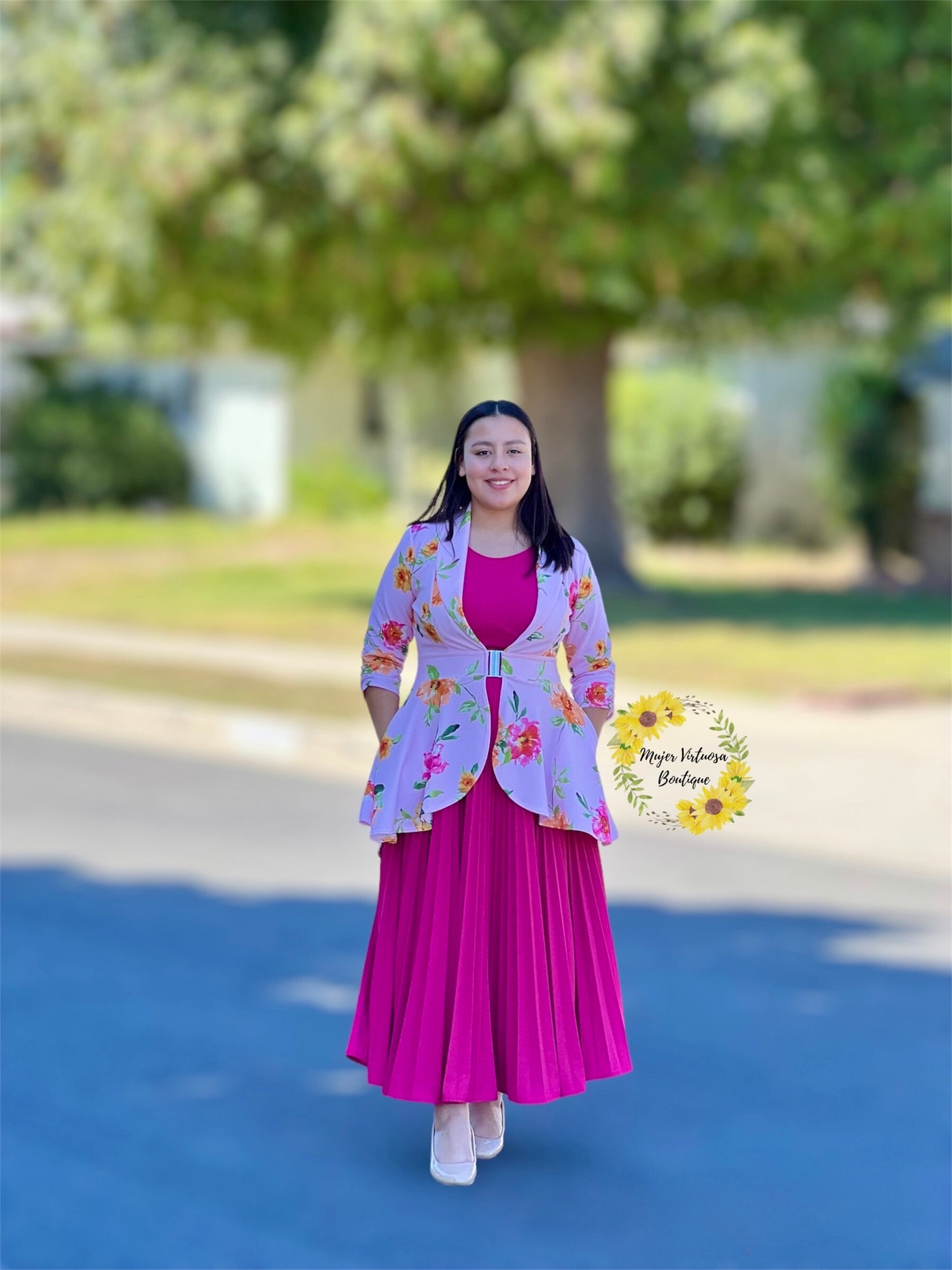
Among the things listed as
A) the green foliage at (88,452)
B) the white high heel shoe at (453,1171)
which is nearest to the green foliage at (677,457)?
the green foliage at (88,452)

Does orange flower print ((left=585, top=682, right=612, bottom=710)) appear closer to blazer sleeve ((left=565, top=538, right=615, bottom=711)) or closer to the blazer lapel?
blazer sleeve ((left=565, top=538, right=615, bottom=711))

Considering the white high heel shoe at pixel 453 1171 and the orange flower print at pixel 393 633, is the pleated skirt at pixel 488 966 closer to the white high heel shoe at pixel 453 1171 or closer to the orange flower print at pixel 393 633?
the white high heel shoe at pixel 453 1171

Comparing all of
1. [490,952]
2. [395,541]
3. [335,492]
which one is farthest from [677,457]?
[490,952]

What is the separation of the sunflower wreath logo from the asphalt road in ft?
3.07

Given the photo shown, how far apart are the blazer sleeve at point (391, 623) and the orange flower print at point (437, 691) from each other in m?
0.08

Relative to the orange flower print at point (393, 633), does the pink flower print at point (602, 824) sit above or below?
below

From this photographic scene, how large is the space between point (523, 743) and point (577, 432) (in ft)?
55.4

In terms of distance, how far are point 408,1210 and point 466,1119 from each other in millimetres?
274

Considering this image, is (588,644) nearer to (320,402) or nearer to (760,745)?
(760,745)

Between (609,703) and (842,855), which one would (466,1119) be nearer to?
(609,703)

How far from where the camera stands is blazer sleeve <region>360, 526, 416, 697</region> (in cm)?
484

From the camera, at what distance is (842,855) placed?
9.38 meters

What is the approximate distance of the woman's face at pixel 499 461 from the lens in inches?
187

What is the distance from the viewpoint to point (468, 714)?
4734mm
